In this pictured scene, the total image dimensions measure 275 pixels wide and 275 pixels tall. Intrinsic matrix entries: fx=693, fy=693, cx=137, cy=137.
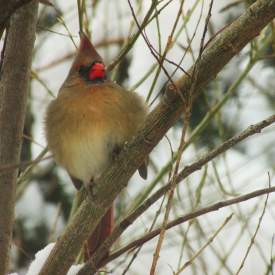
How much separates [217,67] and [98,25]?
122 inches

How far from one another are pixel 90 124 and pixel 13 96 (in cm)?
51

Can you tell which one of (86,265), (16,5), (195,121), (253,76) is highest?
(253,76)

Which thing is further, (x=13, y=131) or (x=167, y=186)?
(x=13, y=131)

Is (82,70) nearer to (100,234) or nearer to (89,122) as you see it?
(89,122)

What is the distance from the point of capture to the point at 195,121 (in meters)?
4.87

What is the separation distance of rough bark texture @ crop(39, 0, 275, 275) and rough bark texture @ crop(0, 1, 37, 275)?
28 cm

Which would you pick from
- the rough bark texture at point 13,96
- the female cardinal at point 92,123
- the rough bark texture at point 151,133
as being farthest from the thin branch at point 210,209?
the female cardinal at point 92,123

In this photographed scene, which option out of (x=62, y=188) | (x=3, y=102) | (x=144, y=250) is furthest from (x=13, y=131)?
(x=62, y=188)

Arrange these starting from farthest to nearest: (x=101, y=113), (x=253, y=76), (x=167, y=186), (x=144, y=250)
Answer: (x=253, y=76) < (x=144, y=250) < (x=101, y=113) < (x=167, y=186)

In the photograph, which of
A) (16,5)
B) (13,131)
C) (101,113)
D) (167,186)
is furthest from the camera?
(101,113)

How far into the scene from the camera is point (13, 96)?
273 cm

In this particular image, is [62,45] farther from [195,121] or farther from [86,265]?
[86,265]

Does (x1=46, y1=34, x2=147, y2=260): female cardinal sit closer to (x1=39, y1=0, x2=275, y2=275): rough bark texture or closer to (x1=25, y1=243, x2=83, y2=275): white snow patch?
(x1=25, y1=243, x2=83, y2=275): white snow patch

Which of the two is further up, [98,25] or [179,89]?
[98,25]
